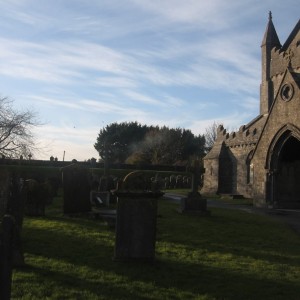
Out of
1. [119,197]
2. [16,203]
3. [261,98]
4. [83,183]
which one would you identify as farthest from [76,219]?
[261,98]

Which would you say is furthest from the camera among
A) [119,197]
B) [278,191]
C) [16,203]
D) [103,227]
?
[278,191]

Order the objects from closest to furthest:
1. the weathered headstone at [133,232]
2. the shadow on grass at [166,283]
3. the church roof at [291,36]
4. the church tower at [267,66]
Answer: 1. the shadow on grass at [166,283]
2. the weathered headstone at [133,232]
3. the church roof at [291,36]
4. the church tower at [267,66]

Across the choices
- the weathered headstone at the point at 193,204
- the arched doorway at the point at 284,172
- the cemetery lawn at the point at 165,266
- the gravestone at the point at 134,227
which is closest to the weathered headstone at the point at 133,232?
the gravestone at the point at 134,227

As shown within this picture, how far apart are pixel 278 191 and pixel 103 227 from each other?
1350 cm

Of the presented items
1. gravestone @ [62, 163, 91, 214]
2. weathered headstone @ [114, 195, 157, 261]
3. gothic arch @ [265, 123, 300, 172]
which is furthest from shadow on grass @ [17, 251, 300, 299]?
gothic arch @ [265, 123, 300, 172]

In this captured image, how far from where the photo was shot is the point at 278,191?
2184 cm

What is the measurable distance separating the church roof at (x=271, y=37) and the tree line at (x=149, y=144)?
27.3 metres

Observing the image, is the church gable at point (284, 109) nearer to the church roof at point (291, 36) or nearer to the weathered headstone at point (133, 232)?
the church roof at point (291, 36)

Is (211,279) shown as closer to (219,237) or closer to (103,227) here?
(219,237)

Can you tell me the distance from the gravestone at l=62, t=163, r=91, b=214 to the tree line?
4514cm

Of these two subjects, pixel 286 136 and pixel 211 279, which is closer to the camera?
pixel 211 279

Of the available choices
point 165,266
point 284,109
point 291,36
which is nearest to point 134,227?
point 165,266

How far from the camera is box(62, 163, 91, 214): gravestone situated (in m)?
12.6

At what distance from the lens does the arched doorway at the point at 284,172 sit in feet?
68.8
